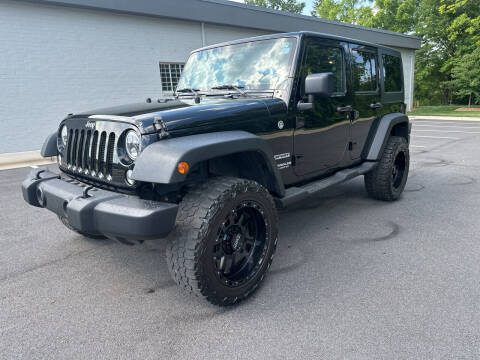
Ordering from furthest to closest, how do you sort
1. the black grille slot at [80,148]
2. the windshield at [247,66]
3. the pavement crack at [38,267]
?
1. the windshield at [247,66]
2. the pavement crack at [38,267]
3. the black grille slot at [80,148]

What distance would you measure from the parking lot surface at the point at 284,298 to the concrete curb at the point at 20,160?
18.4 ft

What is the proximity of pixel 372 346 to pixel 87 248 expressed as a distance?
9.07 ft

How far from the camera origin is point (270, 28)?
49.2 feet

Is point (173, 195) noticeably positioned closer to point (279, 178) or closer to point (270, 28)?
point (279, 178)

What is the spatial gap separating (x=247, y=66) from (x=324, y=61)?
0.79 meters

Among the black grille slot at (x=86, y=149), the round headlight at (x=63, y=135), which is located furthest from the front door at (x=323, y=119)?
the round headlight at (x=63, y=135)

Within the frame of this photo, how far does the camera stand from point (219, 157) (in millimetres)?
2814

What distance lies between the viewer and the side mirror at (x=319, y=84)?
289cm

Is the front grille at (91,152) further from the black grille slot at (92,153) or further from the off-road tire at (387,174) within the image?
the off-road tire at (387,174)

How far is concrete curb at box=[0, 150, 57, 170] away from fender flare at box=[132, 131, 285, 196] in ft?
25.3

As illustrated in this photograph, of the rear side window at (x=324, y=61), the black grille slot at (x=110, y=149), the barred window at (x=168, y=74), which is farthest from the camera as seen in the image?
the barred window at (x=168, y=74)

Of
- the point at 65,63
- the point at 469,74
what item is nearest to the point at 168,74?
the point at 65,63

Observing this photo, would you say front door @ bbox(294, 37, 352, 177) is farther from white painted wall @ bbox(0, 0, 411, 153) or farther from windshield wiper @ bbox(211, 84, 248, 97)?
white painted wall @ bbox(0, 0, 411, 153)

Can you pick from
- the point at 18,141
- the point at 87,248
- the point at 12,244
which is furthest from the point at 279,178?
the point at 18,141
